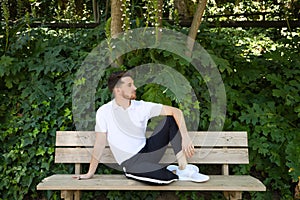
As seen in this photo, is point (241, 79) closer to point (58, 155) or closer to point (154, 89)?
point (154, 89)

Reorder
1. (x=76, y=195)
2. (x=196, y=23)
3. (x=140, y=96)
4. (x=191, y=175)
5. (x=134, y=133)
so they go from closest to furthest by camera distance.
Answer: (x=191, y=175) → (x=134, y=133) → (x=76, y=195) → (x=140, y=96) → (x=196, y=23)

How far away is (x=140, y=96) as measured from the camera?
12.8ft

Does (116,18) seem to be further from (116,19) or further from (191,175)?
(191,175)

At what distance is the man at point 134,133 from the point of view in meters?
3.21

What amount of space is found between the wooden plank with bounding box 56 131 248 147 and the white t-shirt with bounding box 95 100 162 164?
0.99ft

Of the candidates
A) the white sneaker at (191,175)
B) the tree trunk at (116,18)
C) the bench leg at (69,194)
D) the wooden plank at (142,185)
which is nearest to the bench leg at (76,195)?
the bench leg at (69,194)

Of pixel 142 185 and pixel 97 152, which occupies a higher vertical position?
pixel 97 152

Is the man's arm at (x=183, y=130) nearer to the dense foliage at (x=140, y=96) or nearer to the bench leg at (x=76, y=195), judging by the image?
the dense foliage at (x=140, y=96)

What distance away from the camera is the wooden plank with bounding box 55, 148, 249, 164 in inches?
138

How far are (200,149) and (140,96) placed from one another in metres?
0.82

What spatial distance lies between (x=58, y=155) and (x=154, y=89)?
108 cm

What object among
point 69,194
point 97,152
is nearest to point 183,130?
point 97,152

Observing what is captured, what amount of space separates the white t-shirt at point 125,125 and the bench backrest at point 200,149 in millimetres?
311

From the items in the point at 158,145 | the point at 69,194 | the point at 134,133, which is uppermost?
the point at 134,133
